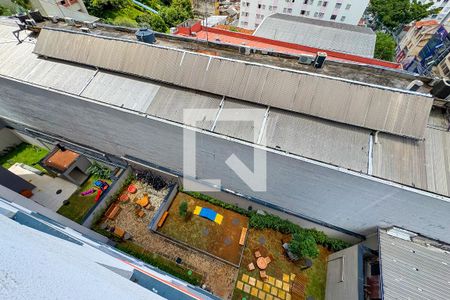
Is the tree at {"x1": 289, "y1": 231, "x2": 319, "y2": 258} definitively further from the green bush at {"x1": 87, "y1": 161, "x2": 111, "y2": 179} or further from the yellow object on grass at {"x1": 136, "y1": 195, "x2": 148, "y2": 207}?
the green bush at {"x1": 87, "y1": 161, "x2": 111, "y2": 179}

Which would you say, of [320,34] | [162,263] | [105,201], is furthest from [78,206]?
[320,34]

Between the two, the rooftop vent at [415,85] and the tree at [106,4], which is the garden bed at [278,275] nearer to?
the rooftop vent at [415,85]

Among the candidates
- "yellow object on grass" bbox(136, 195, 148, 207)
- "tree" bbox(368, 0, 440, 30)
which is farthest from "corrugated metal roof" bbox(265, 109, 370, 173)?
"tree" bbox(368, 0, 440, 30)

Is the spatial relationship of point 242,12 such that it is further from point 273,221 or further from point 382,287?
point 382,287

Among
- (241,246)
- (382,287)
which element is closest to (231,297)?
(241,246)

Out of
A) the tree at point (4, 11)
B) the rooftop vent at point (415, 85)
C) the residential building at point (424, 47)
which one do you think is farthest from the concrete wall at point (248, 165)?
the residential building at point (424, 47)

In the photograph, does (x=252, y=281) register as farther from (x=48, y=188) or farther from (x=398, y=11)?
(x=398, y=11)
